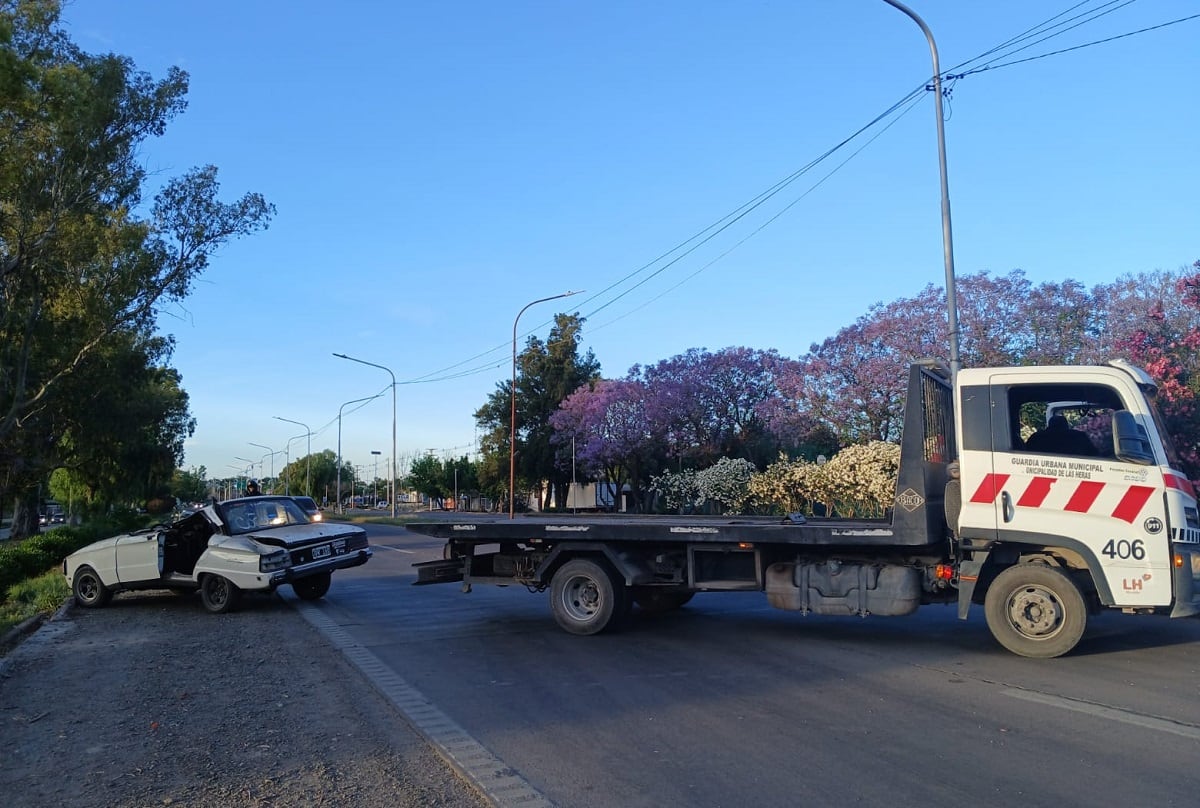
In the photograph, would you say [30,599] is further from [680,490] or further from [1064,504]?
[680,490]

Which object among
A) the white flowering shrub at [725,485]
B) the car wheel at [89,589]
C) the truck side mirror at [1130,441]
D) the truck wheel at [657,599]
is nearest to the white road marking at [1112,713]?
the truck side mirror at [1130,441]

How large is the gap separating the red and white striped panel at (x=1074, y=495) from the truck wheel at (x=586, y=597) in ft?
13.0

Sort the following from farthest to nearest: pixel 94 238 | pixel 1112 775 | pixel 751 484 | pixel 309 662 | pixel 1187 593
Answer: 1. pixel 751 484
2. pixel 94 238
3. pixel 309 662
4. pixel 1187 593
5. pixel 1112 775

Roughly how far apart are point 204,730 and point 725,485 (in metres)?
19.0

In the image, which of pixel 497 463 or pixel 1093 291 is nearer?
pixel 1093 291

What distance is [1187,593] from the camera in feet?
25.0

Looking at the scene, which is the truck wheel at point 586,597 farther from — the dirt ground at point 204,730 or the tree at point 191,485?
the tree at point 191,485

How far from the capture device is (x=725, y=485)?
958 inches

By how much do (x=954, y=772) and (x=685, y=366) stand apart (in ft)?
112

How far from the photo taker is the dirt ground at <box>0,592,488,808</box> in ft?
16.5

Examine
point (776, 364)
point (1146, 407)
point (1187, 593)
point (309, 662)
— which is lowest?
point (309, 662)

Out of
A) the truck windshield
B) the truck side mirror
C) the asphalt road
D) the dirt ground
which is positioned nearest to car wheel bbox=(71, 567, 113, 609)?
the dirt ground

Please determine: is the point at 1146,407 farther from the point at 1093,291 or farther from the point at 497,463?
the point at 497,463

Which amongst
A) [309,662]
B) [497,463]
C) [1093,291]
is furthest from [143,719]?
[497,463]
